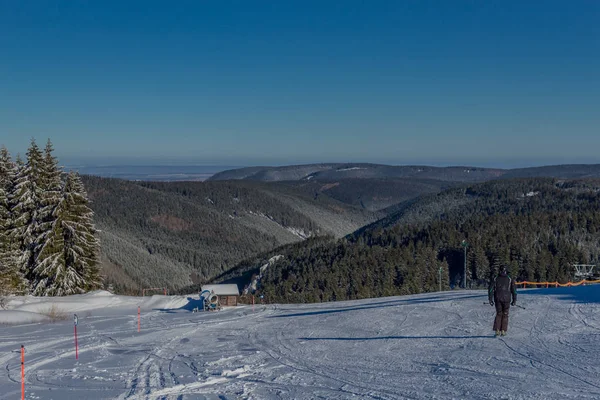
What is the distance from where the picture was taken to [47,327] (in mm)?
21797

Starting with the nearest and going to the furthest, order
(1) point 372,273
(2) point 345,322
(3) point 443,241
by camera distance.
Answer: (2) point 345,322 → (1) point 372,273 → (3) point 443,241

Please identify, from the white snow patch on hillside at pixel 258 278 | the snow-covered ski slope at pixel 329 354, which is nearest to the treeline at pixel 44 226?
the snow-covered ski slope at pixel 329 354

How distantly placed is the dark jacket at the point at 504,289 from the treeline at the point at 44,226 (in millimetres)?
27122

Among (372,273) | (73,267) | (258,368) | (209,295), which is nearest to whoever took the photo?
(258,368)

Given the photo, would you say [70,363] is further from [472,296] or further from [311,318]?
[472,296]

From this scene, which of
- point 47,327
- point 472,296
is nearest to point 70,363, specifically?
point 47,327

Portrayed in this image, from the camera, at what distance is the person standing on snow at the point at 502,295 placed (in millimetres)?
14344

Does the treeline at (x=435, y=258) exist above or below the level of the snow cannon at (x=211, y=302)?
below

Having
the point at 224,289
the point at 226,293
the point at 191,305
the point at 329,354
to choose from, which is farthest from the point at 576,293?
the point at 224,289

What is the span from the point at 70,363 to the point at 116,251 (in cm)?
12057

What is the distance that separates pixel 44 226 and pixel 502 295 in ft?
92.5

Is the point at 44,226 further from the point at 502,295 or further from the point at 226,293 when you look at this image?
the point at 502,295

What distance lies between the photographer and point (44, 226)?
33125mm

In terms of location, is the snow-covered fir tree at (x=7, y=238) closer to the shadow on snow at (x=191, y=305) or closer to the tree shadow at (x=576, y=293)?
the shadow on snow at (x=191, y=305)
